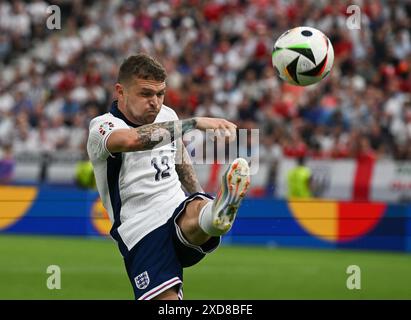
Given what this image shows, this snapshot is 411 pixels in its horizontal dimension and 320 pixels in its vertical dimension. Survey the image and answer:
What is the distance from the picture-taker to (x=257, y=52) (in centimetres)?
2130

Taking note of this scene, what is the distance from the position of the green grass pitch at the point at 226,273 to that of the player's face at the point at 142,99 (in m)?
3.75

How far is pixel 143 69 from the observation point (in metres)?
6.36

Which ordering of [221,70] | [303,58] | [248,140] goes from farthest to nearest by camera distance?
[221,70]
[248,140]
[303,58]

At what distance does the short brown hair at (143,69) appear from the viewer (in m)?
6.35

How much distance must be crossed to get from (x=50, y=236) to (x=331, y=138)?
19.2 ft

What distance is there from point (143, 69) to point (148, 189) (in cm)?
81

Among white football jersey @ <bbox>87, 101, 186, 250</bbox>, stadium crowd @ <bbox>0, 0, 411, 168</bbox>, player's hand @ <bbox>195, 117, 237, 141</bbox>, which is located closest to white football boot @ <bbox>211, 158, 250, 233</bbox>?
player's hand @ <bbox>195, 117, 237, 141</bbox>

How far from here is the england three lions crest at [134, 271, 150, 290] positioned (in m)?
6.12

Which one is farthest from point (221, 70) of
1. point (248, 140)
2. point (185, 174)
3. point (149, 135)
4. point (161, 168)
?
point (149, 135)

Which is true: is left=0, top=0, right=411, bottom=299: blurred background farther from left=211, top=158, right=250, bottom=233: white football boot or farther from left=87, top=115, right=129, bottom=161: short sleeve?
left=211, top=158, right=250, bottom=233: white football boot

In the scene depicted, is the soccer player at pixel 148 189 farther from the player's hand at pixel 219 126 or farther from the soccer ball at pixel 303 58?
Answer: the soccer ball at pixel 303 58

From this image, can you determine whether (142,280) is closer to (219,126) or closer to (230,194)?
(230,194)

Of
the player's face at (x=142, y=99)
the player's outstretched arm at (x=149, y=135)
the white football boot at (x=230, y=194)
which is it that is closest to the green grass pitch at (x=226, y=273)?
the player's face at (x=142, y=99)

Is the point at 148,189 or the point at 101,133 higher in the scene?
the point at 101,133
